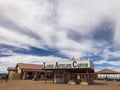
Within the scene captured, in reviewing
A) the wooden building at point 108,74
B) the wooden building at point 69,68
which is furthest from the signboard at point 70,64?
the wooden building at point 108,74

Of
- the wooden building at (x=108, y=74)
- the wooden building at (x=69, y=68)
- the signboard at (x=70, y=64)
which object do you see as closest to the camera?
the signboard at (x=70, y=64)

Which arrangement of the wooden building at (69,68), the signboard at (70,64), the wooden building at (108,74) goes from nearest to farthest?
the signboard at (70,64) < the wooden building at (69,68) < the wooden building at (108,74)

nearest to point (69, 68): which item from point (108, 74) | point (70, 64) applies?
point (70, 64)

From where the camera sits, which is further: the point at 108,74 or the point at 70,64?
the point at 108,74

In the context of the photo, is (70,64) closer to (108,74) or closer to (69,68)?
(69,68)

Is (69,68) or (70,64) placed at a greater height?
(70,64)

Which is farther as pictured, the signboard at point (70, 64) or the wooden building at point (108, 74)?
the wooden building at point (108, 74)

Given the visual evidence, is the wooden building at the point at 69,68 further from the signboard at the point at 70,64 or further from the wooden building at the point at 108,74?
the wooden building at the point at 108,74

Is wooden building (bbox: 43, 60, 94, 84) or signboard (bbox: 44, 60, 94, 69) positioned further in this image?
wooden building (bbox: 43, 60, 94, 84)

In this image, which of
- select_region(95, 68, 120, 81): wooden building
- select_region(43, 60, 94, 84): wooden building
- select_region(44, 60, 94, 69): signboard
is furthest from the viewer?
select_region(95, 68, 120, 81): wooden building

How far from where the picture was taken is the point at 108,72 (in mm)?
47062

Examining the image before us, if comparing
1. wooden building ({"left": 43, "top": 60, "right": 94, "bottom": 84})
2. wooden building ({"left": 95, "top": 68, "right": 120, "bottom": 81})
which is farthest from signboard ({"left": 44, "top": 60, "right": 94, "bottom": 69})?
wooden building ({"left": 95, "top": 68, "right": 120, "bottom": 81})

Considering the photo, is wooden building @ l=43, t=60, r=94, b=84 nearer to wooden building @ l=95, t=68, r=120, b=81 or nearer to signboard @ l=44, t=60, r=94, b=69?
signboard @ l=44, t=60, r=94, b=69

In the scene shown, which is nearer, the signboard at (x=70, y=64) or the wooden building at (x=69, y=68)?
the signboard at (x=70, y=64)
